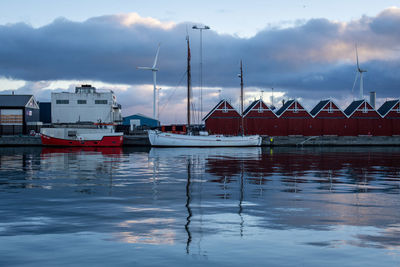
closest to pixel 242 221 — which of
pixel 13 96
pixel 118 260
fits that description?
pixel 118 260

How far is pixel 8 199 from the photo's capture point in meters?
16.5

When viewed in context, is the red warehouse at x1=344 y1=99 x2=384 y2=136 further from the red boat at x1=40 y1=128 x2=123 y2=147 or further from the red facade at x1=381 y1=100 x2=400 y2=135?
the red boat at x1=40 y1=128 x2=123 y2=147

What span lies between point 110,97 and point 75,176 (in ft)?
257

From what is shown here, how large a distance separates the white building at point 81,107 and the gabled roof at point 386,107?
6170cm

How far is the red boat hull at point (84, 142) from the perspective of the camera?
76.3 meters

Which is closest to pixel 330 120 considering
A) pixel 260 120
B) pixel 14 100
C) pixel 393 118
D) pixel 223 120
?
pixel 393 118

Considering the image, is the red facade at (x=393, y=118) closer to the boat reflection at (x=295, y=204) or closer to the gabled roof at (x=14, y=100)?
the gabled roof at (x=14, y=100)

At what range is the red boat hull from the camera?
7631cm

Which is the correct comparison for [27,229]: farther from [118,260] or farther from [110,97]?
[110,97]

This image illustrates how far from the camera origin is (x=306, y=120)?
9225cm

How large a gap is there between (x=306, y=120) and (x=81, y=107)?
165 ft

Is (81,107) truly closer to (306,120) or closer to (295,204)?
(306,120)

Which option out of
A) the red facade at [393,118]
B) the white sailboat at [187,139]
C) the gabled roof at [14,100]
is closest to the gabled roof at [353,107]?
the red facade at [393,118]

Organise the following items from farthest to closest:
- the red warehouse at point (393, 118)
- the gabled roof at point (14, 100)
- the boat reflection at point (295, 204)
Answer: the red warehouse at point (393, 118)
the gabled roof at point (14, 100)
the boat reflection at point (295, 204)
